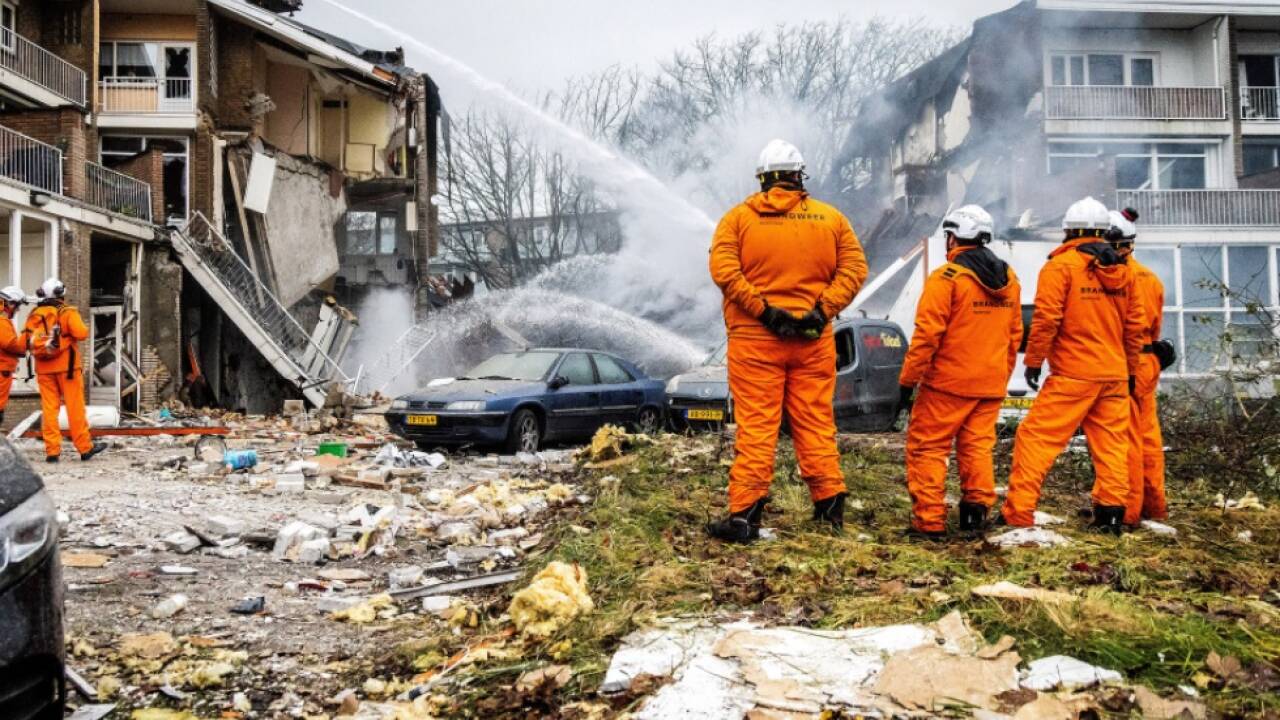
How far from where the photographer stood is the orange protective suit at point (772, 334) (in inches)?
188

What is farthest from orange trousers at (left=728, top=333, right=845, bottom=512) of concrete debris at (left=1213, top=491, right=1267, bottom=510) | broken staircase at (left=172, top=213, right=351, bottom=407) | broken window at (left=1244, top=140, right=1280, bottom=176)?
broken window at (left=1244, top=140, right=1280, bottom=176)

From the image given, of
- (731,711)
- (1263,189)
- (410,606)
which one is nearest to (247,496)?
(410,606)

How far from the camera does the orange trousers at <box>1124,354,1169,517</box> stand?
5535 millimetres

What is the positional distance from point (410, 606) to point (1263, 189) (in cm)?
2597

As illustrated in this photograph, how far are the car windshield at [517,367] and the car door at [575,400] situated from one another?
0.19m

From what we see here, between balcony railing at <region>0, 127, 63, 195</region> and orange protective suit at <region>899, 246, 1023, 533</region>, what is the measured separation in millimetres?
16196

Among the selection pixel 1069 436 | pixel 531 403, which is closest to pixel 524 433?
pixel 531 403

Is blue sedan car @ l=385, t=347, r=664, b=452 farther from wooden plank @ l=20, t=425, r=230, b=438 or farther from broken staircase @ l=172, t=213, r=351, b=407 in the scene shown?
broken staircase @ l=172, t=213, r=351, b=407

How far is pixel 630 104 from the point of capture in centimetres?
3212

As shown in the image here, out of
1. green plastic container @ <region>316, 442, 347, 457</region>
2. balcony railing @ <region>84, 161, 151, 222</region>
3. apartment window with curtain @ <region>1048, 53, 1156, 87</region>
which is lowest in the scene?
green plastic container @ <region>316, 442, 347, 457</region>

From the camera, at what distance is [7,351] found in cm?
957

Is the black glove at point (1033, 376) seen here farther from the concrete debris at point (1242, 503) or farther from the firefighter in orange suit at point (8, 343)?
the firefighter in orange suit at point (8, 343)

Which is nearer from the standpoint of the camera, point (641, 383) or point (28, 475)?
point (28, 475)

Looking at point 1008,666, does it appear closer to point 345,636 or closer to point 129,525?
point 345,636
